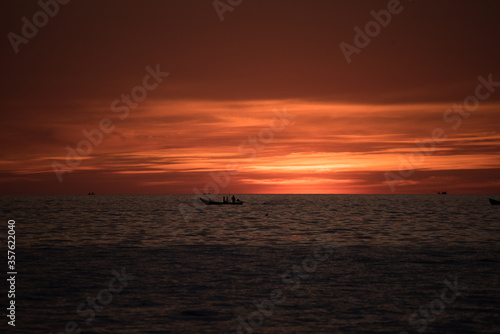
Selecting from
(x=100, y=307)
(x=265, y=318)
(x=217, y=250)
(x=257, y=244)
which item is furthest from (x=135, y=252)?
(x=265, y=318)

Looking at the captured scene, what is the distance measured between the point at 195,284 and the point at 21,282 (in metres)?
9.91

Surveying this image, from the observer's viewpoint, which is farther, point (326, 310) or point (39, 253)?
point (39, 253)

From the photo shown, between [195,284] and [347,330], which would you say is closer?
[347,330]

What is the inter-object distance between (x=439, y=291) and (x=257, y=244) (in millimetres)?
24492

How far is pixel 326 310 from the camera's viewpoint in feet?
75.0

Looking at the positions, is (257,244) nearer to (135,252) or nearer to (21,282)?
(135,252)

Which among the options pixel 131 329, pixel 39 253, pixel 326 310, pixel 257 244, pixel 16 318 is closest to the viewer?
pixel 131 329

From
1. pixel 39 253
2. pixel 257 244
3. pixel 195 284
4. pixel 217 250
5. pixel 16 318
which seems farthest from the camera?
pixel 257 244

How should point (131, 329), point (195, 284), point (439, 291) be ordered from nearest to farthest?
point (131, 329)
point (439, 291)
point (195, 284)

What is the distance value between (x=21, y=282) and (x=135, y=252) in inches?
A: 580

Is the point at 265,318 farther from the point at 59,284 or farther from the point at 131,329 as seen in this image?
the point at 59,284

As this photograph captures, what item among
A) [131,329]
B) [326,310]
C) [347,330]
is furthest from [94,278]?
[347,330]

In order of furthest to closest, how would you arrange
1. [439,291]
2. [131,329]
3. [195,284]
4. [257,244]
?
1. [257,244]
2. [195,284]
3. [439,291]
4. [131,329]

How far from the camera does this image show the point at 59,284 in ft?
93.6
